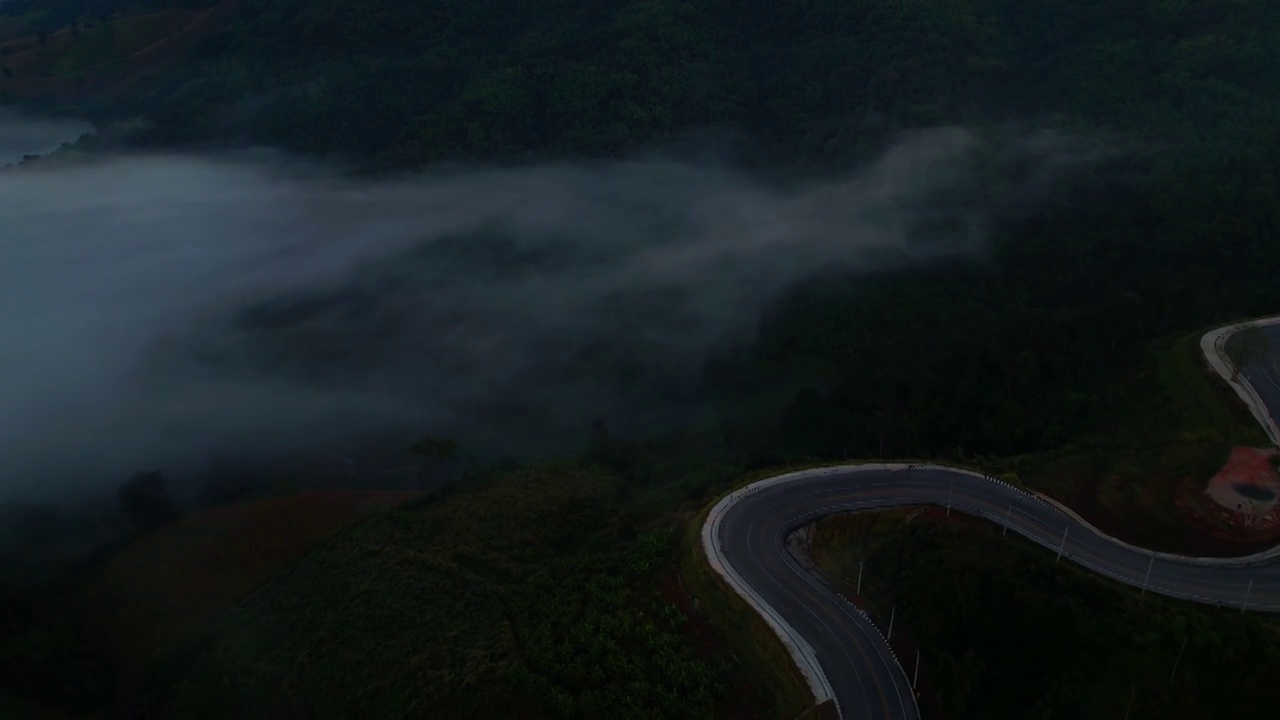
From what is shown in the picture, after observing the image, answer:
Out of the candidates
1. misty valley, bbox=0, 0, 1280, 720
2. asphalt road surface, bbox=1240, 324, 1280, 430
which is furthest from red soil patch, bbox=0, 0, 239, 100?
asphalt road surface, bbox=1240, 324, 1280, 430

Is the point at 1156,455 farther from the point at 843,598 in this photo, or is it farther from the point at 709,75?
the point at 709,75

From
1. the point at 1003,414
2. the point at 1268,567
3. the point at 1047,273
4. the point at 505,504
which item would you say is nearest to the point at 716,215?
the point at 1047,273

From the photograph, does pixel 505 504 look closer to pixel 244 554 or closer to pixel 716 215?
pixel 244 554

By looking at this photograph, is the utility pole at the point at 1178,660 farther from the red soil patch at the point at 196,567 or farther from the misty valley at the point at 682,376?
the red soil patch at the point at 196,567

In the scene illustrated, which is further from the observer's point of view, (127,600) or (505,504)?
(127,600)

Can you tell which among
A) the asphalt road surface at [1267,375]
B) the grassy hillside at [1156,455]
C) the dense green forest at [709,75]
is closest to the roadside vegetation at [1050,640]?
the grassy hillside at [1156,455]

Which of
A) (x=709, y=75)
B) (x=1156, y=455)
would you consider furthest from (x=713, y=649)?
(x=709, y=75)
